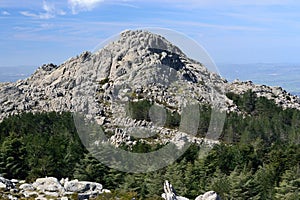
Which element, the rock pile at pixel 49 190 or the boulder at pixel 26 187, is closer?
the rock pile at pixel 49 190

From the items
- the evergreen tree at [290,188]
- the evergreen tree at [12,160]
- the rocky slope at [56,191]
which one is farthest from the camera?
the evergreen tree at [12,160]

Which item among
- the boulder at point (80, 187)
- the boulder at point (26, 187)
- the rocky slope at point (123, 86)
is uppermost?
the rocky slope at point (123, 86)

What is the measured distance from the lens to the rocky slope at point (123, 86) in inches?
2960

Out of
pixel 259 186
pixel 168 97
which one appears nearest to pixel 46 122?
pixel 168 97

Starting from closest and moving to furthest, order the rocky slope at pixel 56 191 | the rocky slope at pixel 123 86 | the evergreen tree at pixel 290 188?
1. the rocky slope at pixel 56 191
2. the evergreen tree at pixel 290 188
3. the rocky slope at pixel 123 86

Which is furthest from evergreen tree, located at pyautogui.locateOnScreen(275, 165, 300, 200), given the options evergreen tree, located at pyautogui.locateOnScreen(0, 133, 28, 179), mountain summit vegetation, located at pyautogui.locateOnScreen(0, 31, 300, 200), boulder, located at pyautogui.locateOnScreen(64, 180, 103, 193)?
evergreen tree, located at pyautogui.locateOnScreen(0, 133, 28, 179)

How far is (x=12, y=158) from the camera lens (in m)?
43.8

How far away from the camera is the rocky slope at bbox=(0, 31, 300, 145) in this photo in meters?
75.2

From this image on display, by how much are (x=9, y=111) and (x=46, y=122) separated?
2364 cm

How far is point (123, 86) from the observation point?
291ft

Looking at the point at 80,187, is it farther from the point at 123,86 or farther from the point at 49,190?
the point at 123,86

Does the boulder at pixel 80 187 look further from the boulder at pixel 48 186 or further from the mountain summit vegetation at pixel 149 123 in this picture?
the mountain summit vegetation at pixel 149 123

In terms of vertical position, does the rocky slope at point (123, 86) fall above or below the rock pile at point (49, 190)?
above

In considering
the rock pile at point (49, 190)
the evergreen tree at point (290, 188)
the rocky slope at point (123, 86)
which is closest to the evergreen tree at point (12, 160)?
the rock pile at point (49, 190)
